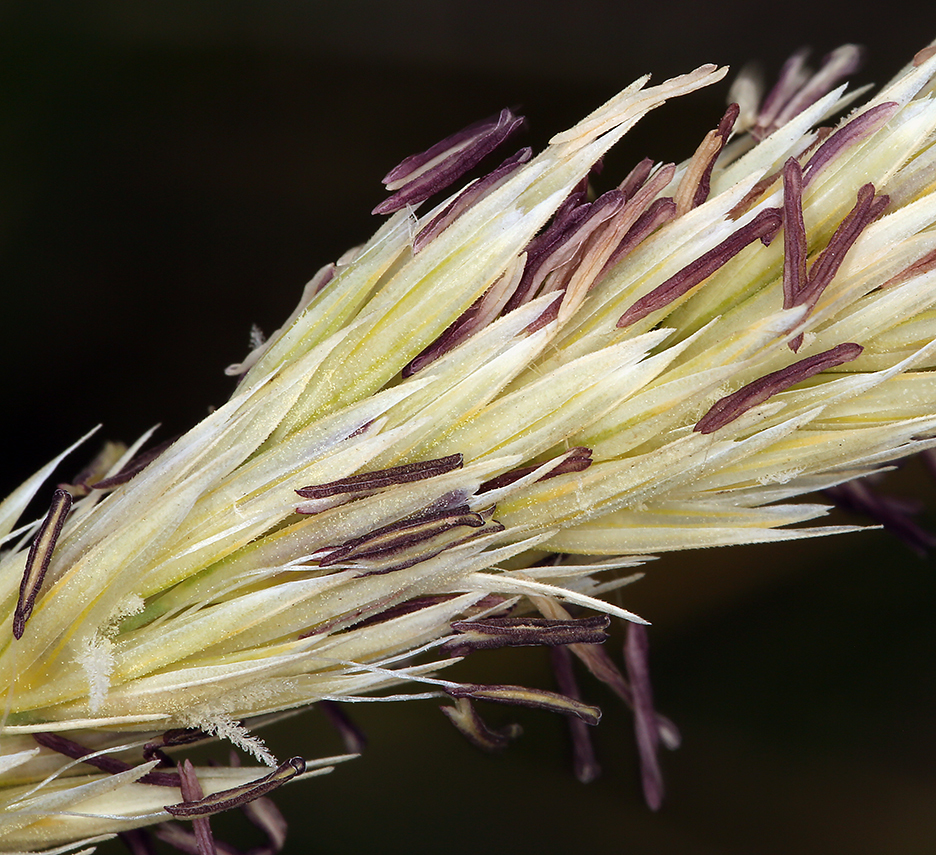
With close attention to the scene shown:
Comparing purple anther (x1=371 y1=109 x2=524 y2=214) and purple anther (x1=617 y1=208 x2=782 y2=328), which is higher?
purple anther (x1=371 y1=109 x2=524 y2=214)

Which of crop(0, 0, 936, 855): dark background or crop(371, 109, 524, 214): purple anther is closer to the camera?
crop(371, 109, 524, 214): purple anther

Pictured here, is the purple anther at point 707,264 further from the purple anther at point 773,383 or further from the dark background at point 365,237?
the dark background at point 365,237

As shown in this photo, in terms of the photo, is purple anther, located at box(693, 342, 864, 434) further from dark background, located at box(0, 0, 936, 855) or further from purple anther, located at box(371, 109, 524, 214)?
dark background, located at box(0, 0, 936, 855)

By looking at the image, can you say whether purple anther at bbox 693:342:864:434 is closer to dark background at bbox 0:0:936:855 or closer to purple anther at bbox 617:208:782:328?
purple anther at bbox 617:208:782:328

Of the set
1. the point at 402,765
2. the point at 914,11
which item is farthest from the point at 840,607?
the point at 914,11

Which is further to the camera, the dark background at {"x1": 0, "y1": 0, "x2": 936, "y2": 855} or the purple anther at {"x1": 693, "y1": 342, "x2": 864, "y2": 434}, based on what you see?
the dark background at {"x1": 0, "y1": 0, "x2": 936, "y2": 855}

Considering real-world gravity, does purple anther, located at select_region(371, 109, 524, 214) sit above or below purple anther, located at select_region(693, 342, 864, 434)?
above

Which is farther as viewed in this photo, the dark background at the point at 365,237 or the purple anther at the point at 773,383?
the dark background at the point at 365,237

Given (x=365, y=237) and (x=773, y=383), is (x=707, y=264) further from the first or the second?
(x=365, y=237)

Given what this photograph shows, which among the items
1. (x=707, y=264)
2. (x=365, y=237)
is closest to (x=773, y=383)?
(x=707, y=264)

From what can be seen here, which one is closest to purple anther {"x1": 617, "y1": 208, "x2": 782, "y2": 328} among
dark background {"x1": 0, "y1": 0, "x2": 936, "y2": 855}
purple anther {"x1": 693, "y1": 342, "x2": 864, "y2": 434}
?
purple anther {"x1": 693, "y1": 342, "x2": 864, "y2": 434}

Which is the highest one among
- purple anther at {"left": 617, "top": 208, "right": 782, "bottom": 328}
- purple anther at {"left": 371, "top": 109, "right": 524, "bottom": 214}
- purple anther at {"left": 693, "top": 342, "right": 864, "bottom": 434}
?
purple anther at {"left": 371, "top": 109, "right": 524, "bottom": 214}

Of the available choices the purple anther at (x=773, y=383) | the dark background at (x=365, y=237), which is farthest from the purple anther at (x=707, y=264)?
the dark background at (x=365, y=237)
